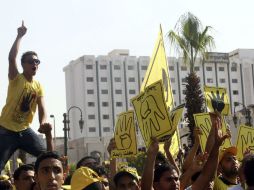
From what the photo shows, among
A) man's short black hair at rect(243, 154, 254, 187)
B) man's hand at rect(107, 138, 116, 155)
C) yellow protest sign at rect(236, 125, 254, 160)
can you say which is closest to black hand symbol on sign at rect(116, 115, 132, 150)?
man's hand at rect(107, 138, 116, 155)

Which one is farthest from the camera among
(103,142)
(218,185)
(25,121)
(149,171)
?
(103,142)

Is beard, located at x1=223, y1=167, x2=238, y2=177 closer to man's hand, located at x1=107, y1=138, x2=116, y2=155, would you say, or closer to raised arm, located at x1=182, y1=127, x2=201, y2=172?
raised arm, located at x1=182, y1=127, x2=201, y2=172

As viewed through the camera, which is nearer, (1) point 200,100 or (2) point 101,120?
(1) point 200,100

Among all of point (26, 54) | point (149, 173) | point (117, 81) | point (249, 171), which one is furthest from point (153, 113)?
point (117, 81)

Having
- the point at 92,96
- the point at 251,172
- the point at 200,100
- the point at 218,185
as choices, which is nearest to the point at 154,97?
the point at 218,185

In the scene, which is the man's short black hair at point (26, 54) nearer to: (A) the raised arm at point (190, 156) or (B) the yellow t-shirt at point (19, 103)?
(B) the yellow t-shirt at point (19, 103)

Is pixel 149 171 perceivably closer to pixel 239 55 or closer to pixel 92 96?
pixel 92 96

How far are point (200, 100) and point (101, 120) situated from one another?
86403mm

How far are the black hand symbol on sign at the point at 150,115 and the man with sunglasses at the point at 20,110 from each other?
123 cm

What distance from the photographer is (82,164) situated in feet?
23.0

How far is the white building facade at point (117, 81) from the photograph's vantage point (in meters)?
107

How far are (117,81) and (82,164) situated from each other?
10249 cm

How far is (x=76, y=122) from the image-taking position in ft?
358

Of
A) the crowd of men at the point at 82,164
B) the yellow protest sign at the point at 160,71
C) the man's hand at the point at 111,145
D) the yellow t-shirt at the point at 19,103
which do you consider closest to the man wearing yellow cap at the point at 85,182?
the crowd of men at the point at 82,164
